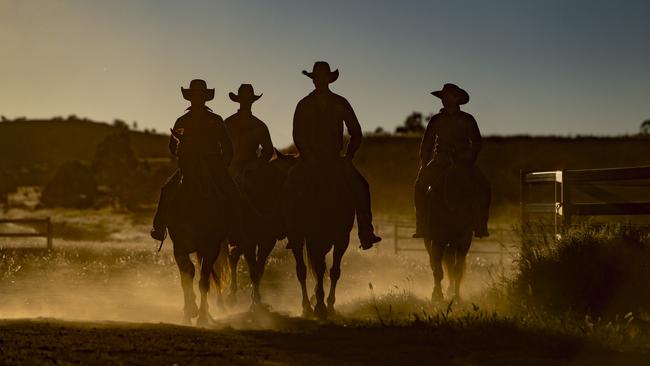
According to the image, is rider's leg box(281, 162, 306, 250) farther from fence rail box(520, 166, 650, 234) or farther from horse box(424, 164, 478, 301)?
fence rail box(520, 166, 650, 234)

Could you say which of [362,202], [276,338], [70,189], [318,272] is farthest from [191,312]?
[70,189]

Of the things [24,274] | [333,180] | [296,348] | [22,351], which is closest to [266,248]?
[333,180]

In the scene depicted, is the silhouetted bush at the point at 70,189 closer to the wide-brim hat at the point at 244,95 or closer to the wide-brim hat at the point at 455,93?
the wide-brim hat at the point at 244,95

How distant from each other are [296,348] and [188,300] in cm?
316

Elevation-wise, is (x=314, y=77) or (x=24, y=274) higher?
(x=314, y=77)

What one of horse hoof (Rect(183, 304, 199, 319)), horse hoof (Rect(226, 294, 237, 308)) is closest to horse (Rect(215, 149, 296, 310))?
horse hoof (Rect(226, 294, 237, 308))

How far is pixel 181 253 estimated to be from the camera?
1187 cm

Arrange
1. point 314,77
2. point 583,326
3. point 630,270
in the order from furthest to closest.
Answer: point 314,77, point 630,270, point 583,326

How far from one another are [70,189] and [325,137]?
8375cm

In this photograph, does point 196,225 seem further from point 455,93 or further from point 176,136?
point 455,93

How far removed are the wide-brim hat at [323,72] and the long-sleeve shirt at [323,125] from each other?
21 cm

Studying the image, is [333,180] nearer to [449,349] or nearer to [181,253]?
[181,253]

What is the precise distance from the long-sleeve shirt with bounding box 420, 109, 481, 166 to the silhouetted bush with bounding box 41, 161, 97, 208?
79.3 m

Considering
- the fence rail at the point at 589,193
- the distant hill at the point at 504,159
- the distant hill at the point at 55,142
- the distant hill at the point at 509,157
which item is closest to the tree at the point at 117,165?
the distant hill at the point at 504,159
